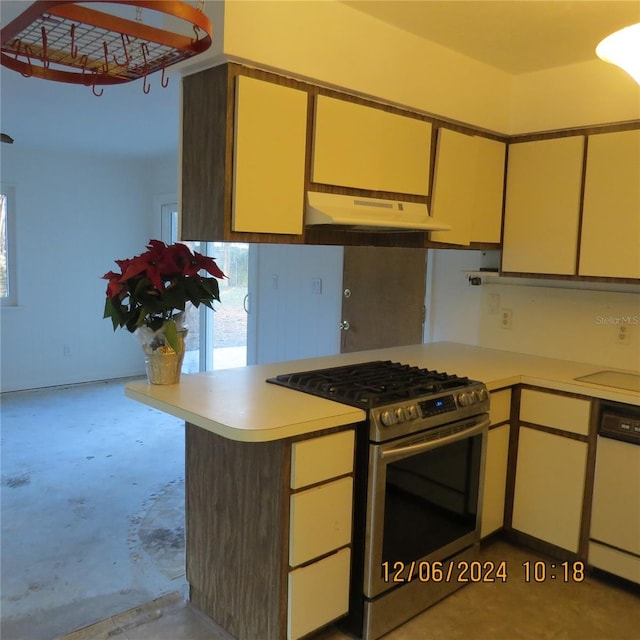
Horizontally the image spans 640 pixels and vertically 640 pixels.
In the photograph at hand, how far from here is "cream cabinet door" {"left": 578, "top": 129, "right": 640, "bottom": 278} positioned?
9.03 feet

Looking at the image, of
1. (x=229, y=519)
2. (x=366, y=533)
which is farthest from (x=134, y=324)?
(x=366, y=533)

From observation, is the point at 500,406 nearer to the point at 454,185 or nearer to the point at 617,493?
the point at 617,493

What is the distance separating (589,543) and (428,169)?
1838mm

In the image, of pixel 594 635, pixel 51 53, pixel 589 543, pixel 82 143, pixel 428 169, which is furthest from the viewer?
pixel 82 143

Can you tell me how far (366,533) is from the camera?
6.91 feet

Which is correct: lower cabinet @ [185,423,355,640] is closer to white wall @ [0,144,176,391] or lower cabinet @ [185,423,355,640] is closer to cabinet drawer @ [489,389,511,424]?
cabinet drawer @ [489,389,511,424]

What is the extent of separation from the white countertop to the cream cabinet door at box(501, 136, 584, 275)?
508 mm

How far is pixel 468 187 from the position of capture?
10.0ft

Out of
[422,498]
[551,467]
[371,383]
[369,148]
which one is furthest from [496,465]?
[369,148]

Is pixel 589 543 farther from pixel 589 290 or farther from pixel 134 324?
pixel 134 324

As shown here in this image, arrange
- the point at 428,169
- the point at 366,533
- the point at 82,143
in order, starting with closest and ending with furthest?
the point at 366,533 → the point at 428,169 → the point at 82,143

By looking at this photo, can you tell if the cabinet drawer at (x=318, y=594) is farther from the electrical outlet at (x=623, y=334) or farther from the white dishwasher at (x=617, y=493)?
the electrical outlet at (x=623, y=334)

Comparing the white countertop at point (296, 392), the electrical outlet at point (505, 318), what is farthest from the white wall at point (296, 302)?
the electrical outlet at point (505, 318)

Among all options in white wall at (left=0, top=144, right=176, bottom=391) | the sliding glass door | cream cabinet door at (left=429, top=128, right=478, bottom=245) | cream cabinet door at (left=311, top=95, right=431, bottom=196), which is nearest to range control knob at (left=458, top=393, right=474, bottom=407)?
cream cabinet door at (left=429, top=128, right=478, bottom=245)
